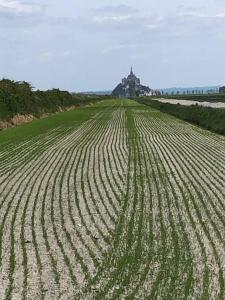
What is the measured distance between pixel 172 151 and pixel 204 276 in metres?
16.2

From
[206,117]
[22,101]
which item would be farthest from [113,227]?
[22,101]

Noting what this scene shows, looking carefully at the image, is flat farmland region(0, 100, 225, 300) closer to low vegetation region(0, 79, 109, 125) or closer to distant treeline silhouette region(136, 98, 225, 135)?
distant treeline silhouette region(136, 98, 225, 135)

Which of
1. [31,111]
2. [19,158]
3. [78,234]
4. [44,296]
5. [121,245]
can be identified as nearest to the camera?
[44,296]

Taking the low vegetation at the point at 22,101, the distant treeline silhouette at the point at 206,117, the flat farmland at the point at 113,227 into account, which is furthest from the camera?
the low vegetation at the point at 22,101

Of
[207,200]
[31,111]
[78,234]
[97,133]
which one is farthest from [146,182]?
[31,111]

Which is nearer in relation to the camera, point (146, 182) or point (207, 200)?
point (207, 200)

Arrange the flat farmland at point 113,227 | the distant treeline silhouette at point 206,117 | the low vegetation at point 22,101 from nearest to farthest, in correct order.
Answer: the flat farmland at point 113,227, the distant treeline silhouette at point 206,117, the low vegetation at point 22,101

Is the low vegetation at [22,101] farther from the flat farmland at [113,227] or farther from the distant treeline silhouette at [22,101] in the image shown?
the flat farmland at [113,227]

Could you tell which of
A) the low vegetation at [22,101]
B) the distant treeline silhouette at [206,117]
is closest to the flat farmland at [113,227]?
the distant treeline silhouette at [206,117]

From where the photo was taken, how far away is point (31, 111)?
2261 inches

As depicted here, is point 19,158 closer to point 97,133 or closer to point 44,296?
point 97,133

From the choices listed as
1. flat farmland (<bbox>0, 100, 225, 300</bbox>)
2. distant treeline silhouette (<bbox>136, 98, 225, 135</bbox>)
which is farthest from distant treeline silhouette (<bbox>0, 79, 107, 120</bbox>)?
flat farmland (<bbox>0, 100, 225, 300</bbox>)

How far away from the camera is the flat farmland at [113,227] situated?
851cm

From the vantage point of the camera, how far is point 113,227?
38.1ft
